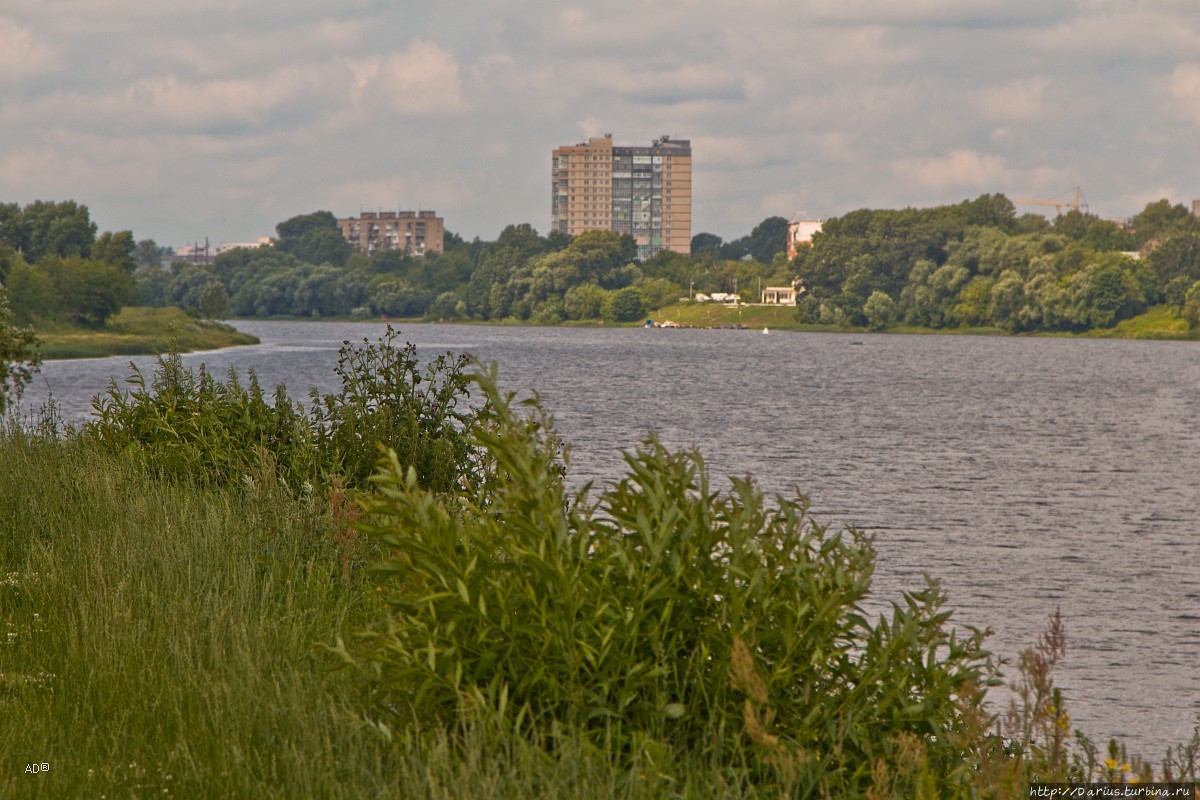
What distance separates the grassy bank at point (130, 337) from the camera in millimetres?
95875

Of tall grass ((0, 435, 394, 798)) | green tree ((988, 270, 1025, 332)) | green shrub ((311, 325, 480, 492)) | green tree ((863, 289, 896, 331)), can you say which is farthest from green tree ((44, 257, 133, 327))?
green tree ((988, 270, 1025, 332))

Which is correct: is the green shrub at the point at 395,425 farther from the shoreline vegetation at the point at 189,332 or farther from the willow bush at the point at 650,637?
the shoreline vegetation at the point at 189,332

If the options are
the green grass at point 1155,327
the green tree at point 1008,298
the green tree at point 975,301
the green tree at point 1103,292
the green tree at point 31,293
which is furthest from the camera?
the green tree at point 975,301

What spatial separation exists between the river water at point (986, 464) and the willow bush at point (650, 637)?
916 cm

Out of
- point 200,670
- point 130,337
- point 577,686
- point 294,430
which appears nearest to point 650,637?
point 577,686

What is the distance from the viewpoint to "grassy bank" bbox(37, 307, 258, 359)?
315 feet

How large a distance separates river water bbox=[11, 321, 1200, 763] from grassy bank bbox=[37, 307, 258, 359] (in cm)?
339

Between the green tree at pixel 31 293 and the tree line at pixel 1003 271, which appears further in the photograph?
the tree line at pixel 1003 271

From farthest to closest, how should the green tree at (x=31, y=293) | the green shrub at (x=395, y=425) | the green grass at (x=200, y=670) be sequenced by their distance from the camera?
the green tree at (x=31, y=293) → the green shrub at (x=395, y=425) → the green grass at (x=200, y=670)

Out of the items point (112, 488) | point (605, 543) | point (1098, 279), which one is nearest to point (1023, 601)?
point (112, 488)

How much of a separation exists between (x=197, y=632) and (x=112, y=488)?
351 centimetres

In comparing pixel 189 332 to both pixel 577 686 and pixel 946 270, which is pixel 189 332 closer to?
pixel 946 270

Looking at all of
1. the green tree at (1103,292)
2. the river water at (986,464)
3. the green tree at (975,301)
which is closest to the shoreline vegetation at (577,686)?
the river water at (986,464)

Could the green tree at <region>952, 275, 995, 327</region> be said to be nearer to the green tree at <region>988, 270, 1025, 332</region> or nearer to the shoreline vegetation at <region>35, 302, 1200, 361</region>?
the shoreline vegetation at <region>35, 302, 1200, 361</region>
